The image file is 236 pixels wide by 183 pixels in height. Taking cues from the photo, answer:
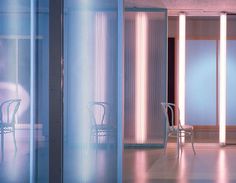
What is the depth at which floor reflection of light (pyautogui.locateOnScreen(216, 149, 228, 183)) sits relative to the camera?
18.3 feet

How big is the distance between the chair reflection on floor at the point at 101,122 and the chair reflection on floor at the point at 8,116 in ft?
2.17

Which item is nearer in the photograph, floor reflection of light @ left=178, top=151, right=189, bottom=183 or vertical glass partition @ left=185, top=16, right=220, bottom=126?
floor reflection of light @ left=178, top=151, right=189, bottom=183

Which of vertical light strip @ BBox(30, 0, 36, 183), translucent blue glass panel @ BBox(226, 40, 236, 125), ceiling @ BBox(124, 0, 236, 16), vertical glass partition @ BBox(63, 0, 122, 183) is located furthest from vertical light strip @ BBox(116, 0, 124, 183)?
translucent blue glass panel @ BBox(226, 40, 236, 125)

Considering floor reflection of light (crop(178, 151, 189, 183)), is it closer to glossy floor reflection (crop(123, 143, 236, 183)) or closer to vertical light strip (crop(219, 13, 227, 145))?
glossy floor reflection (crop(123, 143, 236, 183))

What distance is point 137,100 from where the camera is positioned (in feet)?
27.3

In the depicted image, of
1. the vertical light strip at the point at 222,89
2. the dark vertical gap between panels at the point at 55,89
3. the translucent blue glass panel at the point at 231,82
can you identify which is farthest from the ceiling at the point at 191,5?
the dark vertical gap between panels at the point at 55,89

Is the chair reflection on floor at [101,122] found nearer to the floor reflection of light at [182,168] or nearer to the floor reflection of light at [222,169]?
the floor reflection of light at [182,168]

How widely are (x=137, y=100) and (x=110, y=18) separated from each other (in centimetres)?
408

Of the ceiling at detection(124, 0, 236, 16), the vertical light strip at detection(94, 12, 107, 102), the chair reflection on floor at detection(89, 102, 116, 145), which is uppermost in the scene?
the ceiling at detection(124, 0, 236, 16)

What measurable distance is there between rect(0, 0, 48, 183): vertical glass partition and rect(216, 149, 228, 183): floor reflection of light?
7.80ft

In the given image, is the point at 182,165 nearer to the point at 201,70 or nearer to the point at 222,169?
the point at 222,169

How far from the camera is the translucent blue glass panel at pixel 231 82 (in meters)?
10.7

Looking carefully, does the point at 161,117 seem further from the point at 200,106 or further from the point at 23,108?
the point at 23,108

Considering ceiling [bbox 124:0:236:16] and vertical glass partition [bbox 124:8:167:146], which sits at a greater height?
ceiling [bbox 124:0:236:16]
